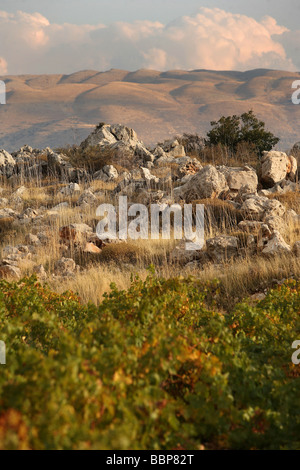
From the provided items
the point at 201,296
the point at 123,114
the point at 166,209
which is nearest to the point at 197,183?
the point at 166,209

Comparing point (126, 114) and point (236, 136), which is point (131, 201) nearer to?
point (236, 136)

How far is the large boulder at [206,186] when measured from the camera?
12.5 m

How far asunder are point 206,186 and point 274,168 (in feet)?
10.9

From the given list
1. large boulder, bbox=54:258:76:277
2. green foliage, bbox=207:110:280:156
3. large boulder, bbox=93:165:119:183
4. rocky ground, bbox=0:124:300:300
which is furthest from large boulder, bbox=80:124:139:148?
large boulder, bbox=54:258:76:277

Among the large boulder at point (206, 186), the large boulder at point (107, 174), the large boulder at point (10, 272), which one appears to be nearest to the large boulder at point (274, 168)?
the large boulder at point (206, 186)

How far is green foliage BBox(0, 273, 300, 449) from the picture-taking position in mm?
1698

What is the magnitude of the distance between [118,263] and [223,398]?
21.5 feet

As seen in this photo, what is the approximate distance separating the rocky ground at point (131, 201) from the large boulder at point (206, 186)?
0.09ft

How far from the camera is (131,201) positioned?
13977 mm

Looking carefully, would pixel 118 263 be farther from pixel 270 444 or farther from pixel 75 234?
pixel 270 444

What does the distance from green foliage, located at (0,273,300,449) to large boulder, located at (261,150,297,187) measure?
37.7ft

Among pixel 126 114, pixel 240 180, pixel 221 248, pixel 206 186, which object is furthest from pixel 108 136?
pixel 126 114

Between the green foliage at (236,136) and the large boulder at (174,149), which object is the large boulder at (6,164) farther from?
the green foliage at (236,136)

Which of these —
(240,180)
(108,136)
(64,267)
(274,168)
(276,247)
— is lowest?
(64,267)
